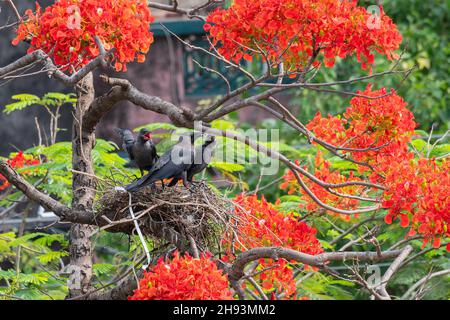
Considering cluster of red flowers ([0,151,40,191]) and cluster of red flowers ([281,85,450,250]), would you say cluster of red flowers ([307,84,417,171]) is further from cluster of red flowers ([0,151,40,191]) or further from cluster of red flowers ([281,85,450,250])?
cluster of red flowers ([0,151,40,191])

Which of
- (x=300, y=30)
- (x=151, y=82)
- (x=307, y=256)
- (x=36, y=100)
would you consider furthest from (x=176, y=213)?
(x=151, y=82)

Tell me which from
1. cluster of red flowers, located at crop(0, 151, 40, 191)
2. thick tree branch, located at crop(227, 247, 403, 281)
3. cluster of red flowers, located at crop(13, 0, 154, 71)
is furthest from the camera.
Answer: cluster of red flowers, located at crop(0, 151, 40, 191)

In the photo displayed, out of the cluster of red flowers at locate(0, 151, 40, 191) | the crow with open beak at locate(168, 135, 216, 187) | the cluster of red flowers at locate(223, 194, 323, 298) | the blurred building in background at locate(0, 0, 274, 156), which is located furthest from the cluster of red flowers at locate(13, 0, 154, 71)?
the blurred building in background at locate(0, 0, 274, 156)

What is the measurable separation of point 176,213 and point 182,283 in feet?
5.12

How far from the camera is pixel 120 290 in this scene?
23.1ft

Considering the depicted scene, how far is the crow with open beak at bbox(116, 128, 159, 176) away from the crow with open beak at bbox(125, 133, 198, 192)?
0.92 ft

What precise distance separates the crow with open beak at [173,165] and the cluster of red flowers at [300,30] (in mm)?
678

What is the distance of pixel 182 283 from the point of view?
5109mm

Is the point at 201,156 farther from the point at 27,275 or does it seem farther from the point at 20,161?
the point at 20,161

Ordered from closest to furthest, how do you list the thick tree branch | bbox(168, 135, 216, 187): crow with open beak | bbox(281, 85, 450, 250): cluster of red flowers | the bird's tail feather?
the thick tree branch
bbox(281, 85, 450, 250): cluster of red flowers
the bird's tail feather
bbox(168, 135, 216, 187): crow with open beak

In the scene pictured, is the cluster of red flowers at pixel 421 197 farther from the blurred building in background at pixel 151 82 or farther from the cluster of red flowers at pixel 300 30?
the blurred building in background at pixel 151 82

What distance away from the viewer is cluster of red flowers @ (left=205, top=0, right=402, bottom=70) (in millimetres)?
6324

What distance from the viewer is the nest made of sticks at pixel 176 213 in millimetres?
6566

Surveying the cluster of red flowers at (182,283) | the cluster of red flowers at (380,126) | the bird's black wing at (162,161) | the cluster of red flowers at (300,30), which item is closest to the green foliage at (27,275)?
the bird's black wing at (162,161)
